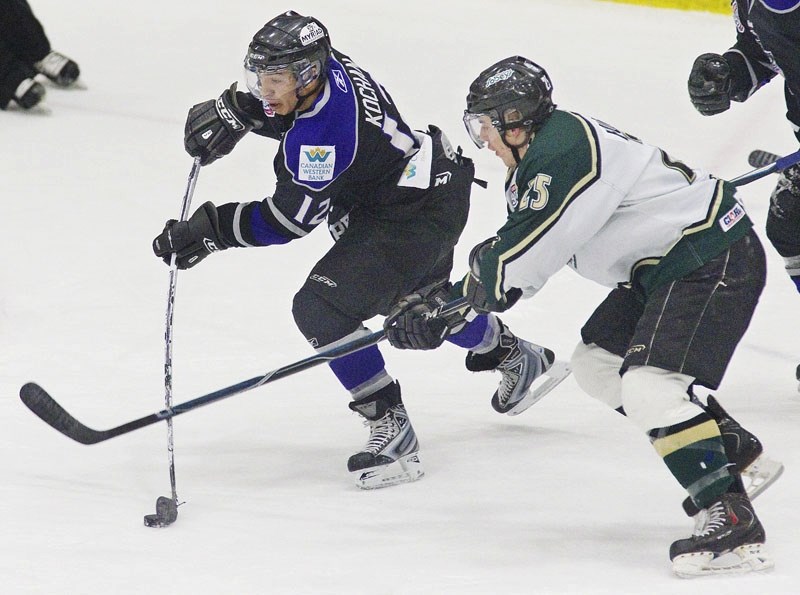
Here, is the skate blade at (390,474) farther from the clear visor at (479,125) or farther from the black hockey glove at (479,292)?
the clear visor at (479,125)

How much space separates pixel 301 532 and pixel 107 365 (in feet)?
4.41

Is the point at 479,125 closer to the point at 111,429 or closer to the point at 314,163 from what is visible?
the point at 314,163

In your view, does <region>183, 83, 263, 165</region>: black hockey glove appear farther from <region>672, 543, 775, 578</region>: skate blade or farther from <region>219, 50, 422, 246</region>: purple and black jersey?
<region>672, 543, 775, 578</region>: skate blade

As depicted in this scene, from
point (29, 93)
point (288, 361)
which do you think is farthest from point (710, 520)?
point (29, 93)

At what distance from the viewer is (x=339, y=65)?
3.14 metres

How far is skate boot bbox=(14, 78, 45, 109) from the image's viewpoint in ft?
18.3

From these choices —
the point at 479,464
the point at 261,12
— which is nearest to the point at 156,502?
the point at 479,464

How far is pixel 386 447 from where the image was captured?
10.5ft

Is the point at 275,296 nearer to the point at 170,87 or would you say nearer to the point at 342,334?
the point at 342,334

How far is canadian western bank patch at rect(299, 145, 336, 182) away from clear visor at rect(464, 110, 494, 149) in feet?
1.45

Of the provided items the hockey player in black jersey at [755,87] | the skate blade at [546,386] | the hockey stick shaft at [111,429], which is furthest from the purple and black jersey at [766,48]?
the hockey stick shaft at [111,429]

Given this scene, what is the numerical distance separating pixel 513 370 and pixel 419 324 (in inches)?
32.4

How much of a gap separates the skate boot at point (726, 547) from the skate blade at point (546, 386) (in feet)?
3.69

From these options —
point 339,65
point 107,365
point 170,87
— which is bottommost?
point 107,365
